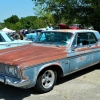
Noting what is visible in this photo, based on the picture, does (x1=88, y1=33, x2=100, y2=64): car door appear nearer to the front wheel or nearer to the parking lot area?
the parking lot area

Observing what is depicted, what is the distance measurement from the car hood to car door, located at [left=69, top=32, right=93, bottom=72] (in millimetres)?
404

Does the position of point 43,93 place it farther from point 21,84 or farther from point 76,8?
point 76,8

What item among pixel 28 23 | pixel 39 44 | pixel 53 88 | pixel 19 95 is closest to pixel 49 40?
pixel 39 44

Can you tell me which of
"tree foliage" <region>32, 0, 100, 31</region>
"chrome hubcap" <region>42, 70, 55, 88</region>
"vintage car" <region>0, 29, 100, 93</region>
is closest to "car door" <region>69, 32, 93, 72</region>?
"vintage car" <region>0, 29, 100, 93</region>

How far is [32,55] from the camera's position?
533cm

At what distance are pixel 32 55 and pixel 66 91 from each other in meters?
1.28

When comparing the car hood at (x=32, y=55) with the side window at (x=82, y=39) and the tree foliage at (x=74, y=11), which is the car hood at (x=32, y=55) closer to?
the side window at (x=82, y=39)

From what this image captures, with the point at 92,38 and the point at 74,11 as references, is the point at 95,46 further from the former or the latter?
the point at 74,11

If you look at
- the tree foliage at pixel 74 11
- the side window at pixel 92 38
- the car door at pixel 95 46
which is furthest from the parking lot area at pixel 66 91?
the tree foliage at pixel 74 11

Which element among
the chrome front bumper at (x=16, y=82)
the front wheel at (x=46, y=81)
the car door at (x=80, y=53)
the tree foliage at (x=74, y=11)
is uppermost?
the tree foliage at (x=74, y=11)

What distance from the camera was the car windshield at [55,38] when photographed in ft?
20.8

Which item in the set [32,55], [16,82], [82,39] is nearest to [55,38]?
[82,39]

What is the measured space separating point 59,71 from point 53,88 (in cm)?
48

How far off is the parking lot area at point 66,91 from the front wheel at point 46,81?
132mm
